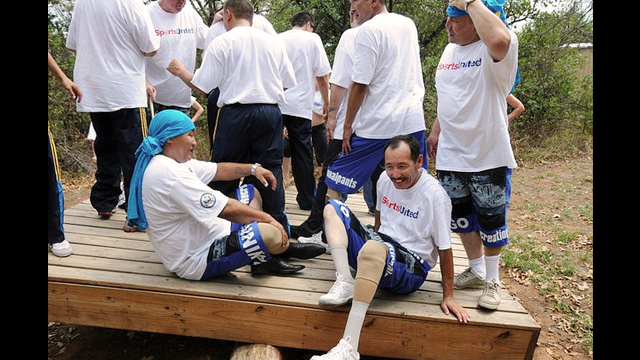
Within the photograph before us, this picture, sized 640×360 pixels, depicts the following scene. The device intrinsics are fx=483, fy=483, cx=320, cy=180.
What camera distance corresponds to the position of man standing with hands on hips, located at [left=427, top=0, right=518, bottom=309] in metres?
2.80

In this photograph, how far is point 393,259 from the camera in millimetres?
2762

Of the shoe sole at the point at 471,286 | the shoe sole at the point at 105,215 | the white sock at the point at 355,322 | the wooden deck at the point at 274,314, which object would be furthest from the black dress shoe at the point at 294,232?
the shoe sole at the point at 105,215

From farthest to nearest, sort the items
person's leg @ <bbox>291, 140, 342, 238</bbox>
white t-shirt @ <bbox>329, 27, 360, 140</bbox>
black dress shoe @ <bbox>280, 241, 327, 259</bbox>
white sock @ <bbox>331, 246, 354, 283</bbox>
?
white t-shirt @ <bbox>329, 27, 360, 140</bbox>
person's leg @ <bbox>291, 140, 342, 238</bbox>
black dress shoe @ <bbox>280, 241, 327, 259</bbox>
white sock @ <bbox>331, 246, 354, 283</bbox>

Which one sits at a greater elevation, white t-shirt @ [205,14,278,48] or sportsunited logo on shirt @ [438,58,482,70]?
white t-shirt @ [205,14,278,48]

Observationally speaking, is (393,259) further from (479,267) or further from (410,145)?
(479,267)

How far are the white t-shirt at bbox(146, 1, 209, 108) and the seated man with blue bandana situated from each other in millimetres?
1581

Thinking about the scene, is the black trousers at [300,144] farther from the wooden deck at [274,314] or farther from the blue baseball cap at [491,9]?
the blue baseball cap at [491,9]

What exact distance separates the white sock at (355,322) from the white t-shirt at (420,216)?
59cm

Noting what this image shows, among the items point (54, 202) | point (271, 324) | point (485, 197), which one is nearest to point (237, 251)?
point (271, 324)

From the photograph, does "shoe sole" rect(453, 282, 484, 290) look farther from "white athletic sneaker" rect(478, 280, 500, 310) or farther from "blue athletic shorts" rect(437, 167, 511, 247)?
"blue athletic shorts" rect(437, 167, 511, 247)

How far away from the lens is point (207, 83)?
11.8 feet

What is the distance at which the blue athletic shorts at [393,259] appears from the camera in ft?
9.22

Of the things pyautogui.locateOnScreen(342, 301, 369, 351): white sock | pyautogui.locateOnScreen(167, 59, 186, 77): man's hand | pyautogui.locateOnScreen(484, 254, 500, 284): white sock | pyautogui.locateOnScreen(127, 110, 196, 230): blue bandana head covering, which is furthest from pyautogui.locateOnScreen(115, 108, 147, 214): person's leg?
pyautogui.locateOnScreen(484, 254, 500, 284): white sock
